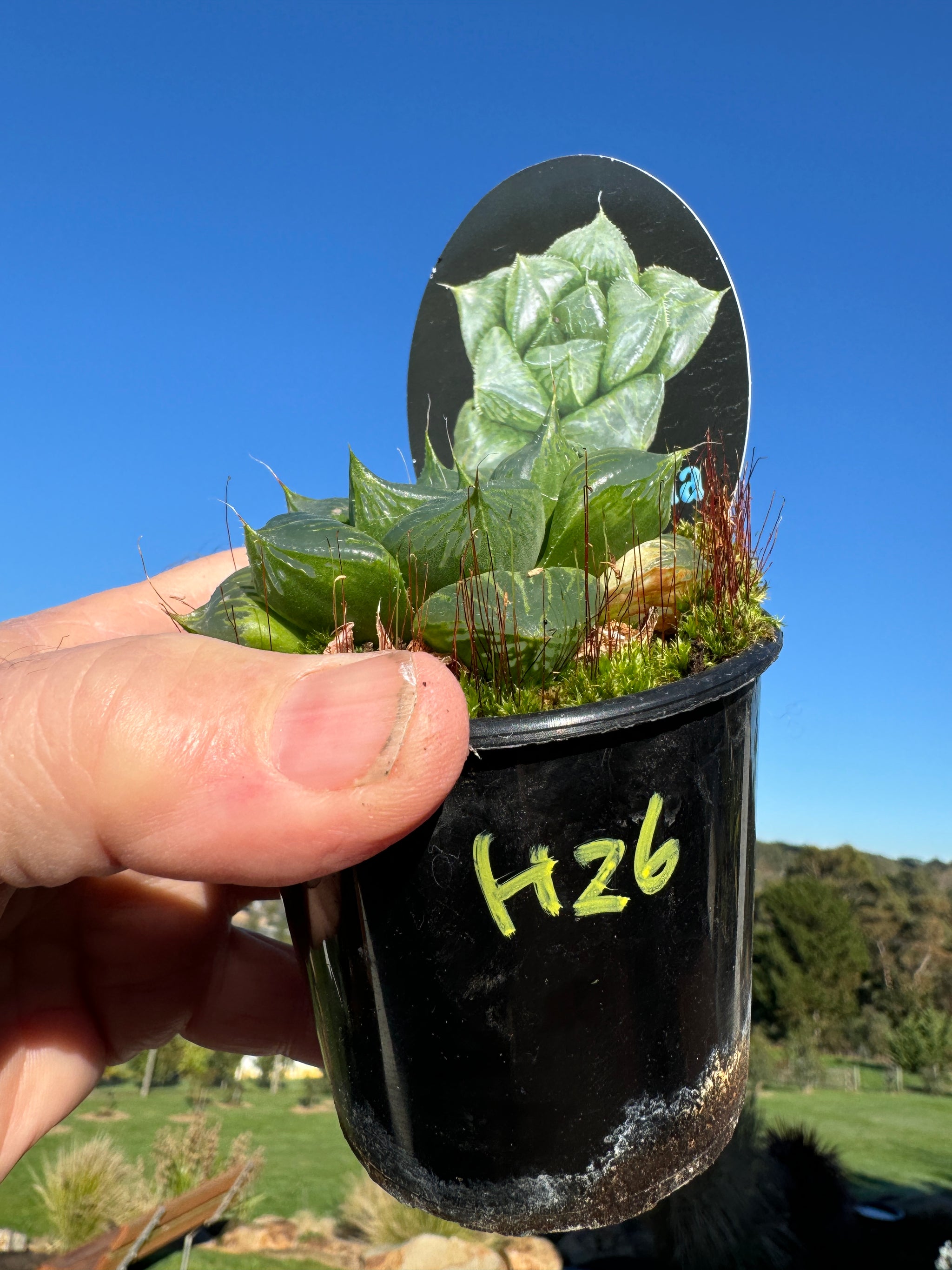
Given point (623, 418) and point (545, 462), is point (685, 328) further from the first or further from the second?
point (545, 462)

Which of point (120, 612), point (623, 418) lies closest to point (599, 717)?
point (623, 418)

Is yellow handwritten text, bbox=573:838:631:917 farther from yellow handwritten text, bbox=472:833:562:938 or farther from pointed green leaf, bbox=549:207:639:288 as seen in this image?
pointed green leaf, bbox=549:207:639:288

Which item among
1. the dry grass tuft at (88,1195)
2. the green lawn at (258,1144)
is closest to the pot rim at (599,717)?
the dry grass tuft at (88,1195)

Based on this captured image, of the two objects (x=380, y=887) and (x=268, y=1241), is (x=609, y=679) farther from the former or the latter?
(x=268, y=1241)

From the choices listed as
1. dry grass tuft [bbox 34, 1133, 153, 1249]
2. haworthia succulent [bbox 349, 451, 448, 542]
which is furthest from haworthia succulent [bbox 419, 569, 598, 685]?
dry grass tuft [bbox 34, 1133, 153, 1249]

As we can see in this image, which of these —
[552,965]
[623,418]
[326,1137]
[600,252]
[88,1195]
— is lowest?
[326,1137]

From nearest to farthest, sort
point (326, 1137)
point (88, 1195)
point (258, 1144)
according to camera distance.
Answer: point (88, 1195) → point (258, 1144) → point (326, 1137)

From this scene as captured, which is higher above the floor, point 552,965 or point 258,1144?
point 552,965

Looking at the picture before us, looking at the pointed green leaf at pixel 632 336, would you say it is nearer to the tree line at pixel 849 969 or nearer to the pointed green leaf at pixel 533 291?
the pointed green leaf at pixel 533 291
